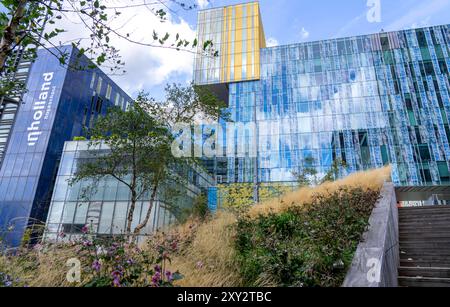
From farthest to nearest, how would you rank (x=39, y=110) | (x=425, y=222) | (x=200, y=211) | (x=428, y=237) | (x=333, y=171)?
(x=39, y=110) → (x=333, y=171) → (x=200, y=211) → (x=425, y=222) → (x=428, y=237)

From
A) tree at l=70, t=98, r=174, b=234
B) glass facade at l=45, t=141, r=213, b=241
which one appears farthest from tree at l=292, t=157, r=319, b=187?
glass facade at l=45, t=141, r=213, b=241

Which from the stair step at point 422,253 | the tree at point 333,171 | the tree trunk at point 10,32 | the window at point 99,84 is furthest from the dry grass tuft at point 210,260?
the window at point 99,84

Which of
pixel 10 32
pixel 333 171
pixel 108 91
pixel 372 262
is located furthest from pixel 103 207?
pixel 108 91

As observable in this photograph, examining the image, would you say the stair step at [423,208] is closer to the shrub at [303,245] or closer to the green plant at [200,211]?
the shrub at [303,245]

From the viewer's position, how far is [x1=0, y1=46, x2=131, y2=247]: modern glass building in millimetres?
31312

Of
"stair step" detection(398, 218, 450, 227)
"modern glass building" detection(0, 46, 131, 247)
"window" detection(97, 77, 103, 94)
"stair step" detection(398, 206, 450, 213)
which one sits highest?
"window" detection(97, 77, 103, 94)

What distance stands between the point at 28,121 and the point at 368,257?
40878 millimetres

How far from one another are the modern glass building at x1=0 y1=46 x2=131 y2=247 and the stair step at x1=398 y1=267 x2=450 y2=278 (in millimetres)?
32034

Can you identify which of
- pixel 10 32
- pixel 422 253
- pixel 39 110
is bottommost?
pixel 422 253

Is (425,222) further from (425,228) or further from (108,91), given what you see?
(108,91)

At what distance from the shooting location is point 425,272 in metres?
4.91

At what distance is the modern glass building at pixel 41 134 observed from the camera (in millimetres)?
31312

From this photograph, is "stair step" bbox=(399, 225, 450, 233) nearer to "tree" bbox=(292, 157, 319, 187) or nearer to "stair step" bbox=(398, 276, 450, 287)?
"stair step" bbox=(398, 276, 450, 287)

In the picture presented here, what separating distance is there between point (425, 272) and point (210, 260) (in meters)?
3.79
